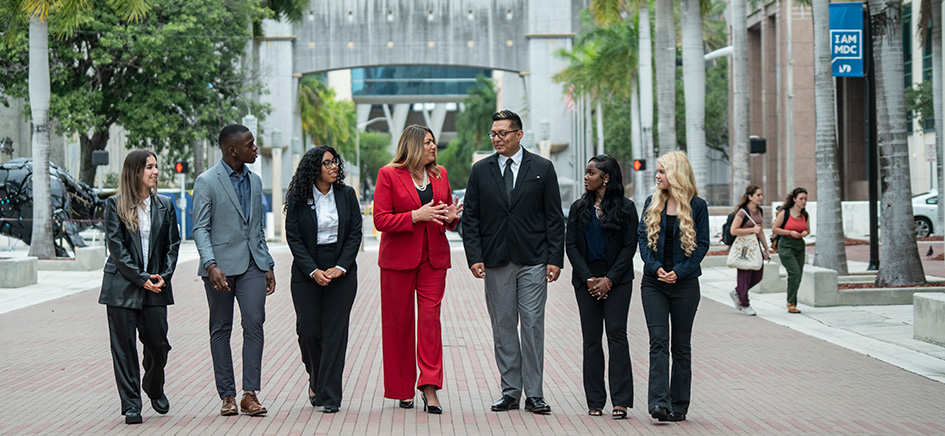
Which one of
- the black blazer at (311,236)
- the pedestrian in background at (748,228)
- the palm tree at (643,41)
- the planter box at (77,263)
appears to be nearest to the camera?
the black blazer at (311,236)

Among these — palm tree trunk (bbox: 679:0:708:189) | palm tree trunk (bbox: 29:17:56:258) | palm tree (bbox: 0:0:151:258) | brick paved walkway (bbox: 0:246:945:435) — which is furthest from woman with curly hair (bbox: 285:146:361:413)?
palm tree trunk (bbox: 679:0:708:189)

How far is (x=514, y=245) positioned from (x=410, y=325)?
0.89 m

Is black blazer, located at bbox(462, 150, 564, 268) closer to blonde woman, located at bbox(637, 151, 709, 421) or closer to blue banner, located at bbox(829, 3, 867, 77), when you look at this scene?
blonde woman, located at bbox(637, 151, 709, 421)

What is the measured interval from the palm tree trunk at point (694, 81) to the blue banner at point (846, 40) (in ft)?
27.0

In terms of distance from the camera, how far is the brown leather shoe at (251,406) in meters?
7.30

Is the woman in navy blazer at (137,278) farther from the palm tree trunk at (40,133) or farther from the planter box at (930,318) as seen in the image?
the palm tree trunk at (40,133)

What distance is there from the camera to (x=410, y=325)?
7.46 meters

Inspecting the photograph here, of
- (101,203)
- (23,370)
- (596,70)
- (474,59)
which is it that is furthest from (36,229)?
(474,59)

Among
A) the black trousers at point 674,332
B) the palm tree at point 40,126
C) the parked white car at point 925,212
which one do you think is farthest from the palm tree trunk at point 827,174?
the parked white car at point 925,212

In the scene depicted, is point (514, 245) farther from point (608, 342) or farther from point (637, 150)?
point (637, 150)

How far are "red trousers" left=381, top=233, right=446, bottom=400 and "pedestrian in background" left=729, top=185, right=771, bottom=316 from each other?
23.2 ft

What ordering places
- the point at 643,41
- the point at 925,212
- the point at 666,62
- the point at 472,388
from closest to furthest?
the point at 472,388, the point at 666,62, the point at 643,41, the point at 925,212

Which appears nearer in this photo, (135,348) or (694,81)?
(135,348)

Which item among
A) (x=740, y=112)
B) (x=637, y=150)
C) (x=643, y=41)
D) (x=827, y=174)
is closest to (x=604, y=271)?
(x=827, y=174)
